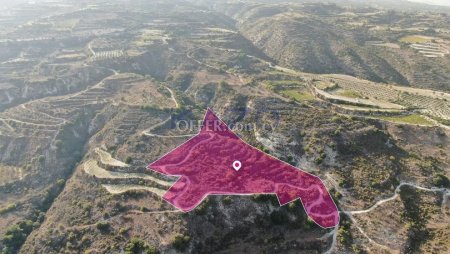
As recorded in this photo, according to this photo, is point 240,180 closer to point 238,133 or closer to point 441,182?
point 238,133

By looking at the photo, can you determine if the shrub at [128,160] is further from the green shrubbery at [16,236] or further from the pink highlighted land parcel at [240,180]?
the green shrubbery at [16,236]

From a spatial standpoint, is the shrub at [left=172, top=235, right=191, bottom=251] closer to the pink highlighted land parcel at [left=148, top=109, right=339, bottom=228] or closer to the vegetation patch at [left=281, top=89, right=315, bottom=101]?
the pink highlighted land parcel at [left=148, top=109, right=339, bottom=228]

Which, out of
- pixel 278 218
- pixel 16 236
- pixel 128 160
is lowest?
pixel 16 236

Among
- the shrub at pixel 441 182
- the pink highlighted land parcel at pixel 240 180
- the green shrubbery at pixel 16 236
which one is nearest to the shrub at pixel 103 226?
the pink highlighted land parcel at pixel 240 180

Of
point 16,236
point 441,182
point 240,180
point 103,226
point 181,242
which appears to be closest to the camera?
point 181,242

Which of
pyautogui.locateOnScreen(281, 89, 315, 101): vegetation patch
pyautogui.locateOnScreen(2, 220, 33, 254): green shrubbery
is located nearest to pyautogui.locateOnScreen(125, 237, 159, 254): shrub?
pyautogui.locateOnScreen(2, 220, 33, 254): green shrubbery

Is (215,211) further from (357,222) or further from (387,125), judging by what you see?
(387,125)

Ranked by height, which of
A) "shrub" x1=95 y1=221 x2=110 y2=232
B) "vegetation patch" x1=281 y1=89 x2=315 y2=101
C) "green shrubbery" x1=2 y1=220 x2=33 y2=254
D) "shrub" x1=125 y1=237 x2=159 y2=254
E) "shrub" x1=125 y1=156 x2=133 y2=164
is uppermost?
"vegetation patch" x1=281 y1=89 x2=315 y2=101

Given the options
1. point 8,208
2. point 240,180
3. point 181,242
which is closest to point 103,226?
point 181,242
